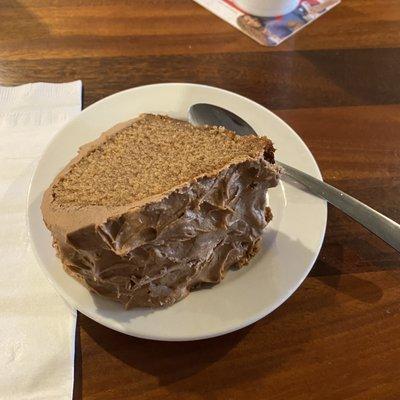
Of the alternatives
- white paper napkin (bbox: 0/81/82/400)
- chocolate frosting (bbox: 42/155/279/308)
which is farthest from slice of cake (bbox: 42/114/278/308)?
white paper napkin (bbox: 0/81/82/400)

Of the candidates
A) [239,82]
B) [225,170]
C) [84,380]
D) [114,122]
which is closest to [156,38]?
[239,82]

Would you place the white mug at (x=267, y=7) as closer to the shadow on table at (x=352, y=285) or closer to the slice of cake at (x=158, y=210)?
the slice of cake at (x=158, y=210)

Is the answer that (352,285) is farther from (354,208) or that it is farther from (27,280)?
(27,280)

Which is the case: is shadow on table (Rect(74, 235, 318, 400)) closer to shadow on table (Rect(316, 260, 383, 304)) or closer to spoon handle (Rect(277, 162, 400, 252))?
shadow on table (Rect(316, 260, 383, 304))

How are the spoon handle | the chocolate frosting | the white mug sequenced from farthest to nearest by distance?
the white mug, the spoon handle, the chocolate frosting

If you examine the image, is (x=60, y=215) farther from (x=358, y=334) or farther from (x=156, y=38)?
(x=156, y=38)

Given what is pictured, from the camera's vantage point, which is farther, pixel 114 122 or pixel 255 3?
pixel 255 3
